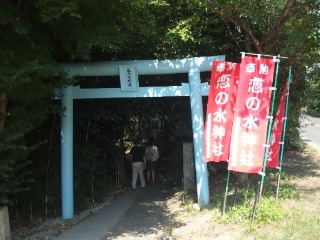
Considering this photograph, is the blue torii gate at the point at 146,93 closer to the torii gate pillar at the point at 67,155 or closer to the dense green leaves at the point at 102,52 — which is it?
the torii gate pillar at the point at 67,155

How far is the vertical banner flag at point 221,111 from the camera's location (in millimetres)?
6887

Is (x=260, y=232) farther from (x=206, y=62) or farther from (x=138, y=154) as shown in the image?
(x=138, y=154)

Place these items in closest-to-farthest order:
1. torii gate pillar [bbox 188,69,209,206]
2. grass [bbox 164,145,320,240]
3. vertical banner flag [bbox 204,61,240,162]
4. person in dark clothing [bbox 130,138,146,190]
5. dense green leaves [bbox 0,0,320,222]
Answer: grass [bbox 164,145,320,240] → dense green leaves [bbox 0,0,320,222] → vertical banner flag [bbox 204,61,240,162] → torii gate pillar [bbox 188,69,209,206] → person in dark clothing [bbox 130,138,146,190]

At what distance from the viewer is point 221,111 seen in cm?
692

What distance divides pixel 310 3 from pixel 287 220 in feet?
13.5

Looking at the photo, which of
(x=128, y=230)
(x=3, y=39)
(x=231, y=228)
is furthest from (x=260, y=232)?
(x=3, y=39)

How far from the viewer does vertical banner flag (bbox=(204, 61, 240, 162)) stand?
22.6ft

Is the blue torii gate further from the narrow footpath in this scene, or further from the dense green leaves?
the narrow footpath

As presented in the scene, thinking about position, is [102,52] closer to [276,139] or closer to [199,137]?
[199,137]

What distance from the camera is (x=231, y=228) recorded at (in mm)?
6258

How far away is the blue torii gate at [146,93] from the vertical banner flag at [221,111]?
876mm

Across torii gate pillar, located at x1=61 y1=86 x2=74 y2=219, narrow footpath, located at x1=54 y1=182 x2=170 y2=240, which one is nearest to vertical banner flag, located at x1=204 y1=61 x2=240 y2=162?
narrow footpath, located at x1=54 y1=182 x2=170 y2=240

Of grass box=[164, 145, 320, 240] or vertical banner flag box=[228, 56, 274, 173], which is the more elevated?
vertical banner flag box=[228, 56, 274, 173]

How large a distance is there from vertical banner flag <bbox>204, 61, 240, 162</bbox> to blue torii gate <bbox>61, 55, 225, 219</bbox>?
876mm
